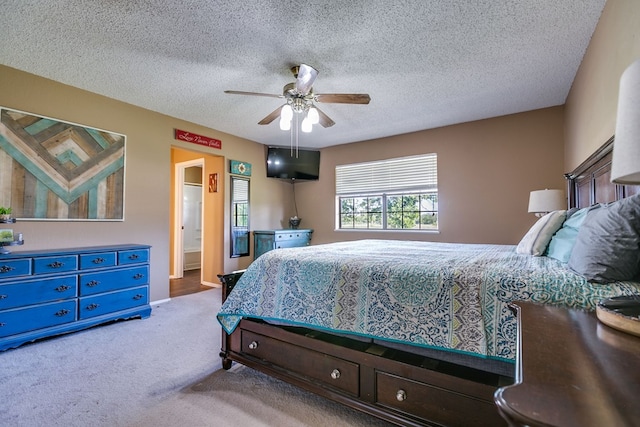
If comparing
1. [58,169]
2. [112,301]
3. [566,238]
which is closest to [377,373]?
[566,238]

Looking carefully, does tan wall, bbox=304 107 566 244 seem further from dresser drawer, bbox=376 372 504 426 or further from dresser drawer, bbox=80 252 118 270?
dresser drawer, bbox=80 252 118 270

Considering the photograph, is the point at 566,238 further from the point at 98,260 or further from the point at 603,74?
the point at 98,260

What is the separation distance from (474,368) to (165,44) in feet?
10.1

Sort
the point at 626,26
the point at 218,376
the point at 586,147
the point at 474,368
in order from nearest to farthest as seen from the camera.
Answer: the point at 474,368
the point at 626,26
the point at 218,376
the point at 586,147

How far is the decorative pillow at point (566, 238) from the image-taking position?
1629 mm

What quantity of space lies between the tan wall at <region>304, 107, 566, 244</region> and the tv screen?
1.55 meters

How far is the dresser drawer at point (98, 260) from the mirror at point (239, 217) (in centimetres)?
195

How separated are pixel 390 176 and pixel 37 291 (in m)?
4.52

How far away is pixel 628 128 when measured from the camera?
67 centimetres

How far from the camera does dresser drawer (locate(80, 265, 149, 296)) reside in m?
2.93

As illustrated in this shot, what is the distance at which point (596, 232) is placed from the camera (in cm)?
125

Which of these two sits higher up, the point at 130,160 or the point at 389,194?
the point at 130,160

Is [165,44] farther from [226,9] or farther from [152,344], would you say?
[152,344]

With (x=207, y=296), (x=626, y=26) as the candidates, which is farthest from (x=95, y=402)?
(x=626, y=26)
